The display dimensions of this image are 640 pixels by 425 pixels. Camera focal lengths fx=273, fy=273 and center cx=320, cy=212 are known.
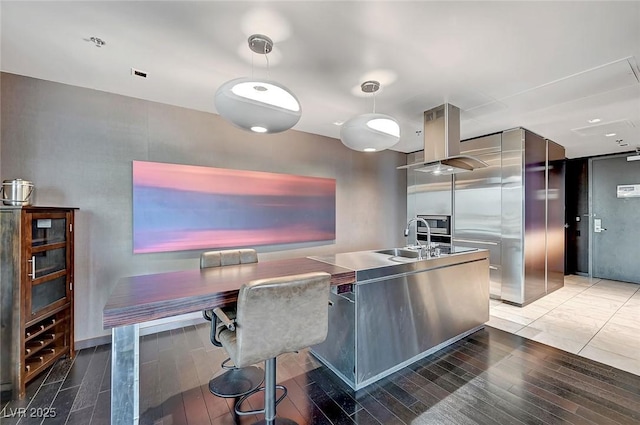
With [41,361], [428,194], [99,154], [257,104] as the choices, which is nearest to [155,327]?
[41,361]

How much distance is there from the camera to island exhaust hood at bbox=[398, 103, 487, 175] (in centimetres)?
307

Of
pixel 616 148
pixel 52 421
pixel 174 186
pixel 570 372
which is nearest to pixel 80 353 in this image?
pixel 52 421

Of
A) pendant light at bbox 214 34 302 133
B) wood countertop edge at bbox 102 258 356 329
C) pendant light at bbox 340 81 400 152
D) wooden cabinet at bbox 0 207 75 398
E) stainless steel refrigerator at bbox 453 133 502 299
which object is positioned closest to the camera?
wood countertop edge at bbox 102 258 356 329

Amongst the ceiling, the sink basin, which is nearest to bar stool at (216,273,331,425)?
the sink basin

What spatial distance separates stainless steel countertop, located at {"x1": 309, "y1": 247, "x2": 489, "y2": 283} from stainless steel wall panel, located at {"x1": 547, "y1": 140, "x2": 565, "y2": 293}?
2538 millimetres

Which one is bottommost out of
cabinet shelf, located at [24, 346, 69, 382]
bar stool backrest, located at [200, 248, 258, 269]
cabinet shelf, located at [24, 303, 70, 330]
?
cabinet shelf, located at [24, 346, 69, 382]

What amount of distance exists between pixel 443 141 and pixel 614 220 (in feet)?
17.2

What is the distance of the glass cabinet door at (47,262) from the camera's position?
2180 mm

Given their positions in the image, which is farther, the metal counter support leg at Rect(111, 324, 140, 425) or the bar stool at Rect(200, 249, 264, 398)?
the bar stool at Rect(200, 249, 264, 398)

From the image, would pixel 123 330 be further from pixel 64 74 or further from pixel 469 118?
pixel 469 118

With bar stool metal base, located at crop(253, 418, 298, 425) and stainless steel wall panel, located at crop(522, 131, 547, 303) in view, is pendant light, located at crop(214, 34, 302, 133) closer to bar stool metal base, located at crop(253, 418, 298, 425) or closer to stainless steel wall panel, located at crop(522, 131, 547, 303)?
bar stool metal base, located at crop(253, 418, 298, 425)

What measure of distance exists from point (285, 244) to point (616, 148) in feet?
20.6

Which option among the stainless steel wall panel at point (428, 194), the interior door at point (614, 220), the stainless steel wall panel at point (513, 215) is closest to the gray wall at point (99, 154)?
the stainless steel wall panel at point (428, 194)

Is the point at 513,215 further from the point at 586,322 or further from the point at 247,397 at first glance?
the point at 247,397
